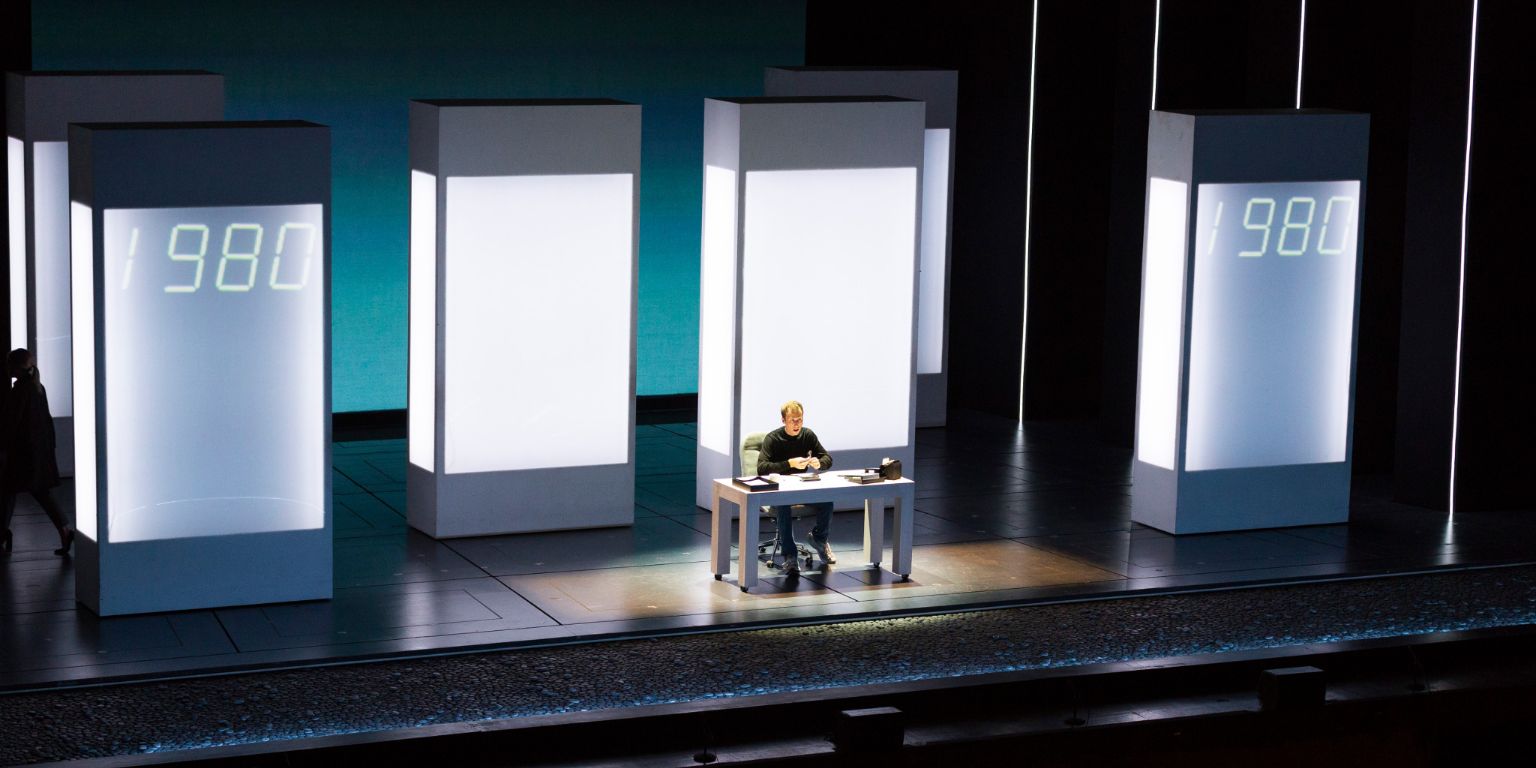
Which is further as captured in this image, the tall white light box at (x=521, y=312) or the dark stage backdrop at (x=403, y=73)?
the dark stage backdrop at (x=403, y=73)

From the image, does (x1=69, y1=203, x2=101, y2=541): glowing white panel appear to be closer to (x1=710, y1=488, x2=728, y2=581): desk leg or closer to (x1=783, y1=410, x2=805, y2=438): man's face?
(x1=710, y1=488, x2=728, y2=581): desk leg

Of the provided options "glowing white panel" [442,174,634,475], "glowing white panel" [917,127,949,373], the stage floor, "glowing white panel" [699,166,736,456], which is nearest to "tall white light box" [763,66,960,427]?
"glowing white panel" [917,127,949,373]

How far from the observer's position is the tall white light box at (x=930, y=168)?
1636 centimetres

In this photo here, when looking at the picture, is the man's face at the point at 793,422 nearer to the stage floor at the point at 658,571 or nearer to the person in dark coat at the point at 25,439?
the stage floor at the point at 658,571

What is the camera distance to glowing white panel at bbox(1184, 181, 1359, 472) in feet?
42.3

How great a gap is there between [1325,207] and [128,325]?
748 centimetres

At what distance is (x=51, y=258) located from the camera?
46.2 ft

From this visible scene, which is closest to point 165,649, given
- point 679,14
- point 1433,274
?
point 1433,274

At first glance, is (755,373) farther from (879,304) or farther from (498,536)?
(498,536)

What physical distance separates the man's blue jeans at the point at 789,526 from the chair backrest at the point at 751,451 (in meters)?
0.29

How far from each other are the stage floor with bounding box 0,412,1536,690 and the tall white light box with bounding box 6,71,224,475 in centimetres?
138

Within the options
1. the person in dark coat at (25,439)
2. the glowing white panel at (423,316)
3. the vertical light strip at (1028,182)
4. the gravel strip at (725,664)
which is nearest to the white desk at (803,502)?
the gravel strip at (725,664)

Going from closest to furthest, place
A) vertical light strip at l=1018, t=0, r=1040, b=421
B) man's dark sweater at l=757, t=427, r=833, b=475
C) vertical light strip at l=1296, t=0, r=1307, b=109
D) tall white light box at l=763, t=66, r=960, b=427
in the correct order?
man's dark sweater at l=757, t=427, r=833, b=475 < vertical light strip at l=1296, t=0, r=1307, b=109 < tall white light box at l=763, t=66, r=960, b=427 < vertical light strip at l=1018, t=0, r=1040, b=421

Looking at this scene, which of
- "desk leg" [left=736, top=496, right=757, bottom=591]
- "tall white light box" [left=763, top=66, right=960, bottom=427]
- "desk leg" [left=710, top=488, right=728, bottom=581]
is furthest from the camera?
"tall white light box" [left=763, top=66, right=960, bottom=427]
